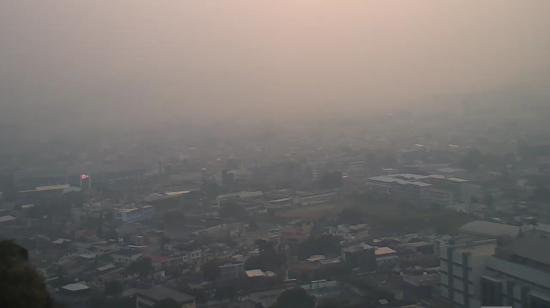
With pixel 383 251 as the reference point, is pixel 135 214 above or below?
above

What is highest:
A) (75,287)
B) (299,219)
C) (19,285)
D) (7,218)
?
(19,285)

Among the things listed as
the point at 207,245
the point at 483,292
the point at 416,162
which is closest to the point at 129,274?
the point at 207,245

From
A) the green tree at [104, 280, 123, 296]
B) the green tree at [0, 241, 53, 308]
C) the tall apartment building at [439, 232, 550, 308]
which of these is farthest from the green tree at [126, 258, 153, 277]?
the green tree at [0, 241, 53, 308]

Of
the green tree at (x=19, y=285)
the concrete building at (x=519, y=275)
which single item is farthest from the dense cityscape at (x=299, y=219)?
the green tree at (x=19, y=285)

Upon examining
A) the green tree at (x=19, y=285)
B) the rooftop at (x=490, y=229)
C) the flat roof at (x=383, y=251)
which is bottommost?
the flat roof at (x=383, y=251)

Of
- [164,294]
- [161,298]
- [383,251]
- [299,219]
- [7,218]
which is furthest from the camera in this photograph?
[7,218]

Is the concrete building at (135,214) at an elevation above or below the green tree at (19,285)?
below

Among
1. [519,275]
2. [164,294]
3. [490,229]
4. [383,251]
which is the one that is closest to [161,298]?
[164,294]

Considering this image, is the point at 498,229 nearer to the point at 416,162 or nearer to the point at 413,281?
the point at 413,281

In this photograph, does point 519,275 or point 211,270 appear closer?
point 519,275

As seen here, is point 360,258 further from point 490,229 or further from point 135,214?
point 135,214

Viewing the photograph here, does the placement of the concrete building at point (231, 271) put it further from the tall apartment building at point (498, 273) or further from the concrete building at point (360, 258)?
the tall apartment building at point (498, 273)
